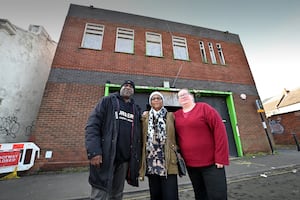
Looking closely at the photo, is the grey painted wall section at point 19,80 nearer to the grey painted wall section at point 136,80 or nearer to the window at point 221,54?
the grey painted wall section at point 136,80

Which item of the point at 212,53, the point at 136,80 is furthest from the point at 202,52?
the point at 136,80

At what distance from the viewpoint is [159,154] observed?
1.80 metres

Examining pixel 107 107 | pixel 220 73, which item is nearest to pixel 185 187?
pixel 107 107

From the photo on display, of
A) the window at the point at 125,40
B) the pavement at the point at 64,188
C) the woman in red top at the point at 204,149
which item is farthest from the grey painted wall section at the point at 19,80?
the woman in red top at the point at 204,149

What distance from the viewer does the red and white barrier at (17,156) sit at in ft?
13.8

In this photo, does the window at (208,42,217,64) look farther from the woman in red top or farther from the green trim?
the woman in red top

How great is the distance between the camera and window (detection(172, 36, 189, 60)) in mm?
7954

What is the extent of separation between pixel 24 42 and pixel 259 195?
31.0 ft

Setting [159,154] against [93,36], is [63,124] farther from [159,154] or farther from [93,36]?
[159,154]

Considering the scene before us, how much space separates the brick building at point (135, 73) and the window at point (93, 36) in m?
0.05

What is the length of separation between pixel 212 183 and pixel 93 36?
767cm

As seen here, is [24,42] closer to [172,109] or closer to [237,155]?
[172,109]

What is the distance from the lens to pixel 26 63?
6203 mm

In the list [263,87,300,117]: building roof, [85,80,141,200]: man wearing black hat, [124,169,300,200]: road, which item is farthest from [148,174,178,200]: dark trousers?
[263,87,300,117]: building roof
